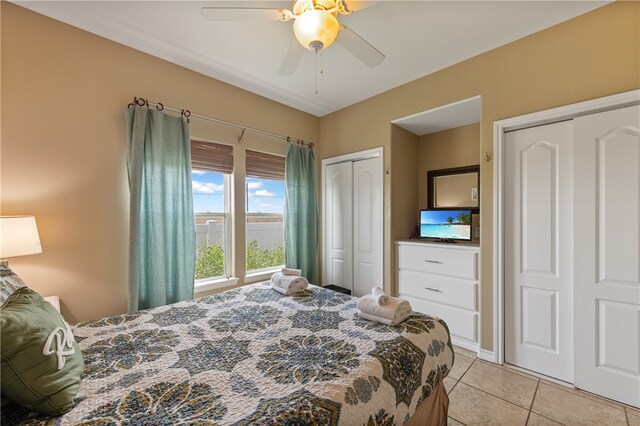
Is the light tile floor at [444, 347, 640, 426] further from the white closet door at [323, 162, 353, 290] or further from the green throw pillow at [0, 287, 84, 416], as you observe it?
the green throw pillow at [0, 287, 84, 416]

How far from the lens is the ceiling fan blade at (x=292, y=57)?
1.74 m

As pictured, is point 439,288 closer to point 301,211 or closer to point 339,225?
point 339,225

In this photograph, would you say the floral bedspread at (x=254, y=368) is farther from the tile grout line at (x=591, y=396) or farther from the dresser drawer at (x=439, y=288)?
the tile grout line at (x=591, y=396)

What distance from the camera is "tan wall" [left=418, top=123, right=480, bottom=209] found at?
3123 millimetres

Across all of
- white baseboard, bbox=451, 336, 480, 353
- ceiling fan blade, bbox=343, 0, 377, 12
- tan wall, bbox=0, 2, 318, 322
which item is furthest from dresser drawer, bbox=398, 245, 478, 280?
tan wall, bbox=0, 2, 318, 322

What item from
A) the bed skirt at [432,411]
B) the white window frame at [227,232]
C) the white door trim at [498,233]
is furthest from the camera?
the white window frame at [227,232]

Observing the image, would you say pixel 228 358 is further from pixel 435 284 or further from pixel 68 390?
pixel 435 284

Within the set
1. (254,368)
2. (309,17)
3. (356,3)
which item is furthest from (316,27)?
(254,368)

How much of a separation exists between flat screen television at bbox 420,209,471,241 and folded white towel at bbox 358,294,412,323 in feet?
5.30

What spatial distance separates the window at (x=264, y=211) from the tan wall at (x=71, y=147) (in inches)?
44.5

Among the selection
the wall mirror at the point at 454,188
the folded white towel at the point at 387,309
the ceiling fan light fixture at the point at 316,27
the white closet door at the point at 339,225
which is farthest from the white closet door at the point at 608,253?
the white closet door at the point at 339,225

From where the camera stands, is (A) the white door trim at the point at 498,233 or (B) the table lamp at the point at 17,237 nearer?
(B) the table lamp at the point at 17,237

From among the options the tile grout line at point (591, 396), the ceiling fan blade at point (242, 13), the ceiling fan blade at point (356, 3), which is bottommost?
the tile grout line at point (591, 396)

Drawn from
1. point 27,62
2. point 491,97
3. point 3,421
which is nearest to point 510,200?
point 491,97
